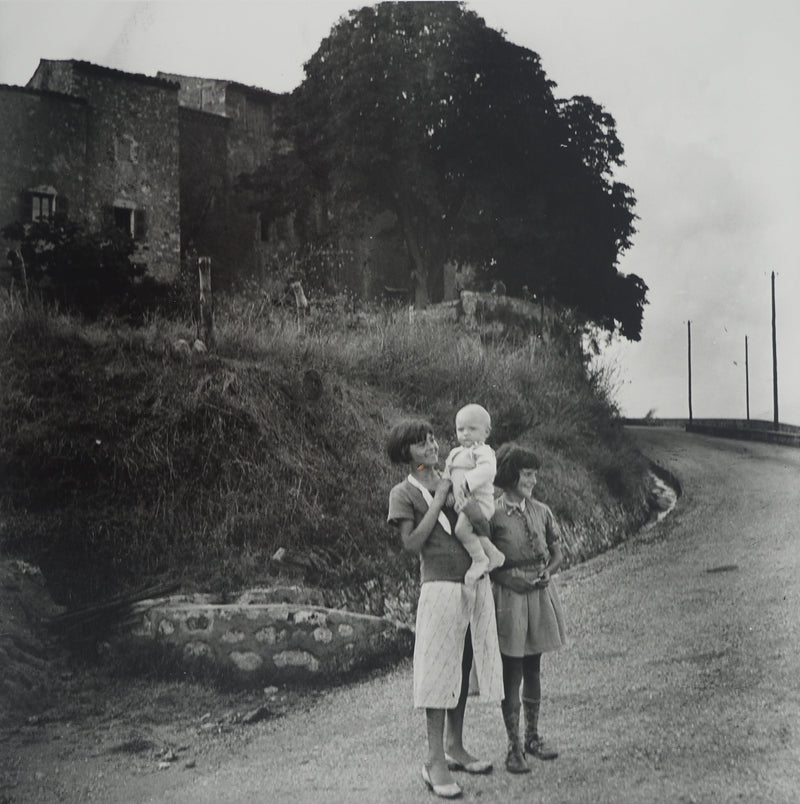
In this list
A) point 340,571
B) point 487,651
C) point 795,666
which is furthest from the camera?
point 340,571

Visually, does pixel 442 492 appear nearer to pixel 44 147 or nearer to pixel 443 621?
pixel 443 621

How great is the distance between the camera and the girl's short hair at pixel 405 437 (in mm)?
3160

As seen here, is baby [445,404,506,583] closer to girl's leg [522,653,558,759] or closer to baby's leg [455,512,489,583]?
baby's leg [455,512,489,583]

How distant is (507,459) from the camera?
330cm

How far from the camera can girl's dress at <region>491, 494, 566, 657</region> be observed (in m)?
3.24

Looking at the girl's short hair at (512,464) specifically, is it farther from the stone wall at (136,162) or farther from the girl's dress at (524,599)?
the stone wall at (136,162)

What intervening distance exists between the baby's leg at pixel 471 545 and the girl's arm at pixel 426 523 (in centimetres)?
9

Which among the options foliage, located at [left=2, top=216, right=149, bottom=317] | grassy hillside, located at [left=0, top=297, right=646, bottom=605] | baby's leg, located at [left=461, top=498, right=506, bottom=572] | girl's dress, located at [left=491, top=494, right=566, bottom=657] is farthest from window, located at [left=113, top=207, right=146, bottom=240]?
baby's leg, located at [left=461, top=498, right=506, bottom=572]

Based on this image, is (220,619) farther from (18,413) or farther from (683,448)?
(683,448)

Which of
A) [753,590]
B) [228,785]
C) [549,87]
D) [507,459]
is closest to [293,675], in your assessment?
[228,785]

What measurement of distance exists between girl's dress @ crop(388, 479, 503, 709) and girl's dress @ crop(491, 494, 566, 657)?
0.10 meters

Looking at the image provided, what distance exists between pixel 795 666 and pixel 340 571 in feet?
7.12

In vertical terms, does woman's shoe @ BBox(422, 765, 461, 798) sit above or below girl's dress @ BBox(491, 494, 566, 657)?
below

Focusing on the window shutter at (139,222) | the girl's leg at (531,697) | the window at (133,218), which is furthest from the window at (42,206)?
the girl's leg at (531,697)
